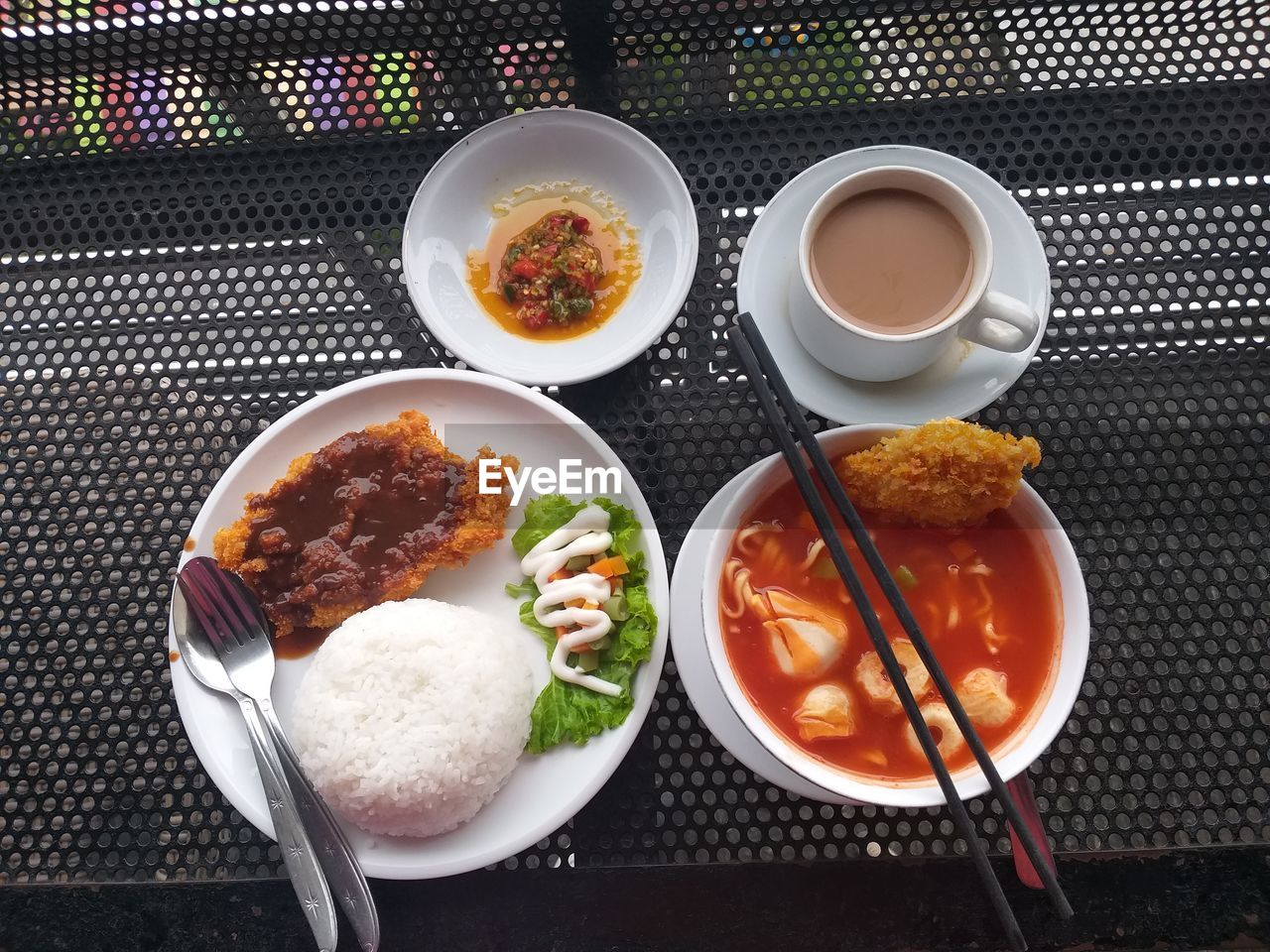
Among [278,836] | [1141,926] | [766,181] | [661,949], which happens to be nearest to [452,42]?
[766,181]

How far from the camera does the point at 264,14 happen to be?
1.71 m

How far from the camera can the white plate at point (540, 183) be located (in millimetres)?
1557

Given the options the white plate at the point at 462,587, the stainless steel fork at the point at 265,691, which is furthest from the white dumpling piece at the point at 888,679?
the stainless steel fork at the point at 265,691

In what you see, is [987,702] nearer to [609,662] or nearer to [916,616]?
[916,616]

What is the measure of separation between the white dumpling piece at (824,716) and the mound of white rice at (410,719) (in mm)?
491

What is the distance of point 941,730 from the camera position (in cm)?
128

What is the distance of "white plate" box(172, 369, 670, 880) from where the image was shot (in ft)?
4.66

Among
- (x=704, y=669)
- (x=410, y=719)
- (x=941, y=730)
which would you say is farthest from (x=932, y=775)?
(x=410, y=719)

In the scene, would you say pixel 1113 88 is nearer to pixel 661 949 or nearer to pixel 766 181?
pixel 766 181

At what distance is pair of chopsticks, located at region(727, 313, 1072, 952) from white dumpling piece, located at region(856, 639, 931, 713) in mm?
43

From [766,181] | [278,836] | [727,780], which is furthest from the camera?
[766,181]

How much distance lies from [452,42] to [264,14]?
378 mm

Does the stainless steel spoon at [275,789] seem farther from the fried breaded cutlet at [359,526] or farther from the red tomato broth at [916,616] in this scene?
the red tomato broth at [916,616]

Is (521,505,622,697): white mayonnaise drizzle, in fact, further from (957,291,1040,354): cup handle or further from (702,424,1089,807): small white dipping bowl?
(957,291,1040,354): cup handle
